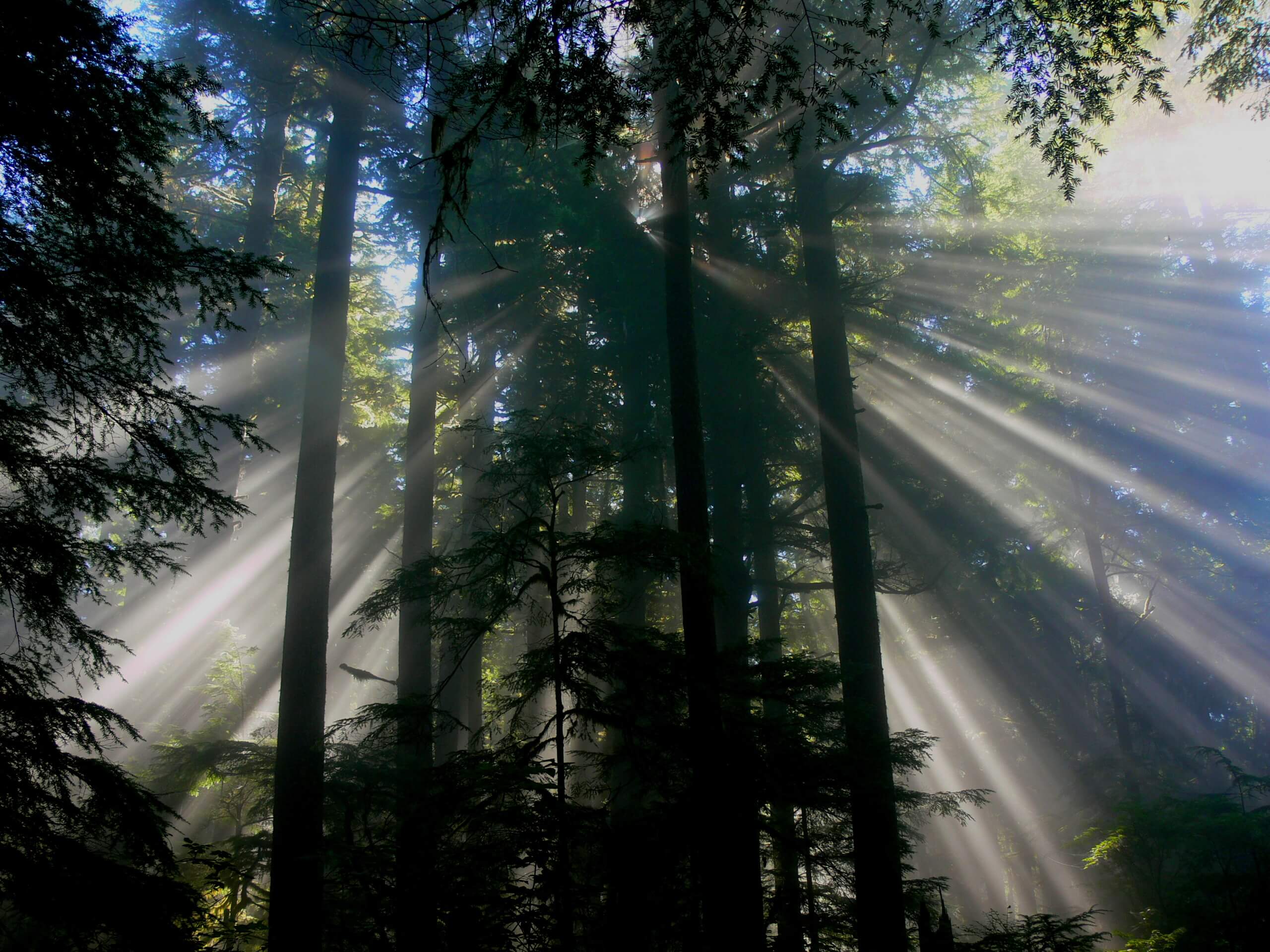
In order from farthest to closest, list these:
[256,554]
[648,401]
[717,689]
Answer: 1. [256,554]
2. [648,401]
3. [717,689]

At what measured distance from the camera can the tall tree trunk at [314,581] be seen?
827 cm

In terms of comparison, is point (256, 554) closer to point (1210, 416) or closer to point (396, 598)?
point (396, 598)

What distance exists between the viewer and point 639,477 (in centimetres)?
1288

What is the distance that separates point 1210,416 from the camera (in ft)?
78.3

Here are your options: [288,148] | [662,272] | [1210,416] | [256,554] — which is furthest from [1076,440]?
[256,554]

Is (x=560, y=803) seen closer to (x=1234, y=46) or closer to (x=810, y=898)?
(x=810, y=898)

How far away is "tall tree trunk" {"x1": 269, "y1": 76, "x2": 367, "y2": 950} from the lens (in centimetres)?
827

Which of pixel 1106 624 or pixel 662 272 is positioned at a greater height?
pixel 662 272

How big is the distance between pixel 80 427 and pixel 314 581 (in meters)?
4.77

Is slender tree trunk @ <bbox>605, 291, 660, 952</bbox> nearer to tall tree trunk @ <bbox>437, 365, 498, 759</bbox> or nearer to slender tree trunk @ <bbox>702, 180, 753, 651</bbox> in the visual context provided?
slender tree trunk @ <bbox>702, 180, 753, 651</bbox>

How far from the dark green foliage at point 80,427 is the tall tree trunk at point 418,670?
1.27 m

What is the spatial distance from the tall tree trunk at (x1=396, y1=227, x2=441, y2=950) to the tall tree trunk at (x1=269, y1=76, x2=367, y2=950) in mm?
1232

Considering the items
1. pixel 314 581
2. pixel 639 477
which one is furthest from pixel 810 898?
pixel 314 581

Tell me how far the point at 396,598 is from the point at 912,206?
13.9m
